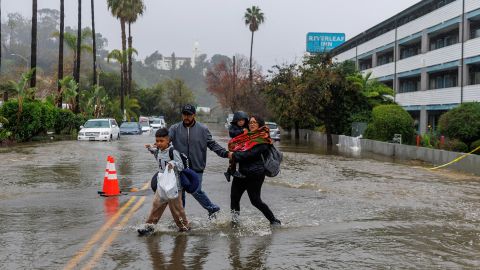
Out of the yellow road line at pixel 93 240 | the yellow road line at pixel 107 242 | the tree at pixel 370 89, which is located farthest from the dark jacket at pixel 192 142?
Answer: the tree at pixel 370 89

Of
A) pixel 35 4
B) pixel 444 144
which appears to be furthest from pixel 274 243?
pixel 35 4

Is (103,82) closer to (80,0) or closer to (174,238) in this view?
(80,0)

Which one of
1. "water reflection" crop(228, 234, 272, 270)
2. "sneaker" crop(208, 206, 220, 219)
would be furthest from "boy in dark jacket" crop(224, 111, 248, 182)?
"water reflection" crop(228, 234, 272, 270)

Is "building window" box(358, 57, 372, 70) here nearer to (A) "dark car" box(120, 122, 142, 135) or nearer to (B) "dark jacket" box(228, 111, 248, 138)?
(A) "dark car" box(120, 122, 142, 135)

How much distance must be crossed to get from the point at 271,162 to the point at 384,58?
50439mm

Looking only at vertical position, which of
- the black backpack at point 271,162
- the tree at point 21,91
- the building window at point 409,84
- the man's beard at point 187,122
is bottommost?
the black backpack at point 271,162

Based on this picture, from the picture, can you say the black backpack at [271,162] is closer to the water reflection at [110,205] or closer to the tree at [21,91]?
the water reflection at [110,205]

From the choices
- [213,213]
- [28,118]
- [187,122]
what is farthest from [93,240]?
[28,118]

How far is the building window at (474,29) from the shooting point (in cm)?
3825

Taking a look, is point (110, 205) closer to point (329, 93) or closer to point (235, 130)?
point (235, 130)

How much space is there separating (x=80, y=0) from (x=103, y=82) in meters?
51.5

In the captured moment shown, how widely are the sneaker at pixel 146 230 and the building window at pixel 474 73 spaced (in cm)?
3484

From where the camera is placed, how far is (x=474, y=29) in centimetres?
3878

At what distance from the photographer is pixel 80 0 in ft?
156
